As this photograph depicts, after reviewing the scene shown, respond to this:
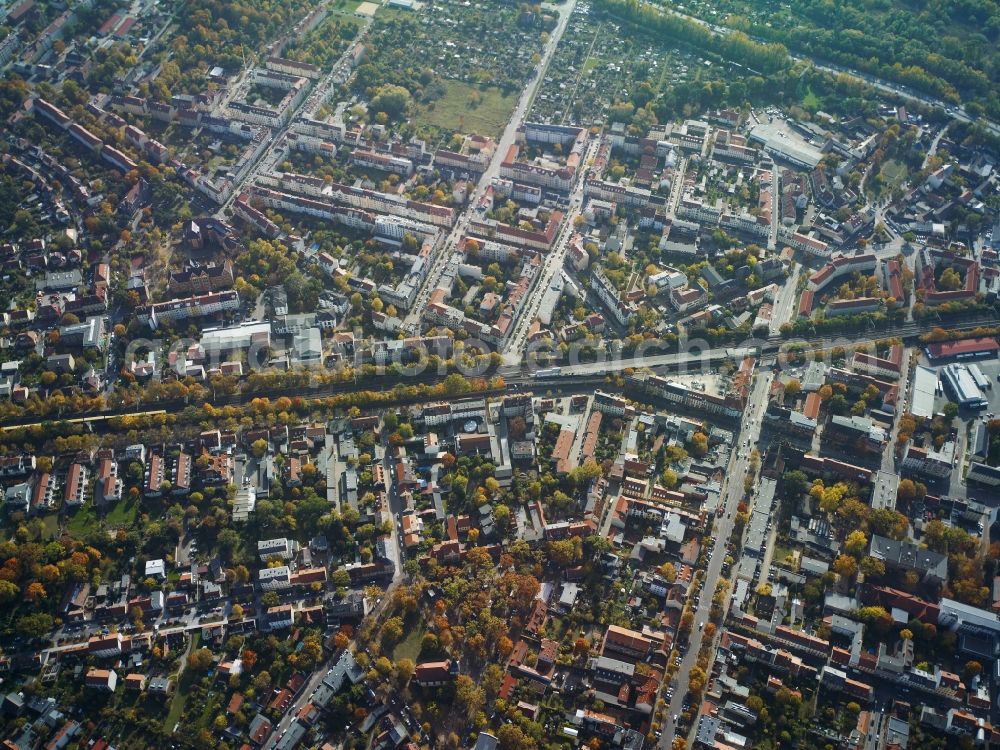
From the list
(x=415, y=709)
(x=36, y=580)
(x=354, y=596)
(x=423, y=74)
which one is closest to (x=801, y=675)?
(x=415, y=709)

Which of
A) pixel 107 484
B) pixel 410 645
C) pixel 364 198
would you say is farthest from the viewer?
pixel 364 198

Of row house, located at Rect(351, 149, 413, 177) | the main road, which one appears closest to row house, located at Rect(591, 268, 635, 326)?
the main road

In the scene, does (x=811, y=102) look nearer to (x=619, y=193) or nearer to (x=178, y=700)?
(x=619, y=193)

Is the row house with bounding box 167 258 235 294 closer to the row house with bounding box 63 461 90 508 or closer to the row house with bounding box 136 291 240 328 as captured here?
the row house with bounding box 136 291 240 328

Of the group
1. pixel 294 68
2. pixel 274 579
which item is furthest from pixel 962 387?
pixel 294 68

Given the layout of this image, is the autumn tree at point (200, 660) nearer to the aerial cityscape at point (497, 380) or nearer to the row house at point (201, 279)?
the aerial cityscape at point (497, 380)

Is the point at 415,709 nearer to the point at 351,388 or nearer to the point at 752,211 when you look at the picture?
the point at 351,388
